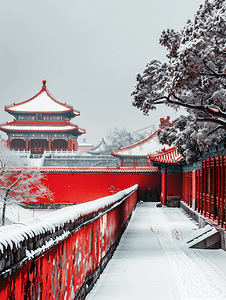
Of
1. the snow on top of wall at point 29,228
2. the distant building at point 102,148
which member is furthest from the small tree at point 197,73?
the distant building at point 102,148

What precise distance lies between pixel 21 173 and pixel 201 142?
21.1 metres

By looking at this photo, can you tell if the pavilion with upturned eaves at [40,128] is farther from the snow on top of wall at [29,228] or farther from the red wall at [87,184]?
the snow on top of wall at [29,228]

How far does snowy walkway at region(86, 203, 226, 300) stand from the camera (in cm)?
510

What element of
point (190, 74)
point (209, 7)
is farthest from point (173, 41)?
point (190, 74)

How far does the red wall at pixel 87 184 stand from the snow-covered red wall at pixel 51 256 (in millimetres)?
23428

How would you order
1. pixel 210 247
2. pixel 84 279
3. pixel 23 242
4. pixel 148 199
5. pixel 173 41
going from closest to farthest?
pixel 23 242 < pixel 84 279 < pixel 173 41 < pixel 210 247 < pixel 148 199

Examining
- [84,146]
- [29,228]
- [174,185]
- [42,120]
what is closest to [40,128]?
[42,120]

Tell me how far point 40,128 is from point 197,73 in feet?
138

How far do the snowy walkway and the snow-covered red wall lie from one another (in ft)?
1.51

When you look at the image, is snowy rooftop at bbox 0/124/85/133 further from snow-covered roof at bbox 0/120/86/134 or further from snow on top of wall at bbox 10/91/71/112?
snow on top of wall at bbox 10/91/71/112

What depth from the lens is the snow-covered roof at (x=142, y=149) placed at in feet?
113

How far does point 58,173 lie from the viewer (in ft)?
98.5

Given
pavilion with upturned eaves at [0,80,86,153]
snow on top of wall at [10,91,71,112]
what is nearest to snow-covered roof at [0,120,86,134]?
pavilion with upturned eaves at [0,80,86,153]

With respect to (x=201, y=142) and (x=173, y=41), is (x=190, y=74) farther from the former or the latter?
(x=201, y=142)
